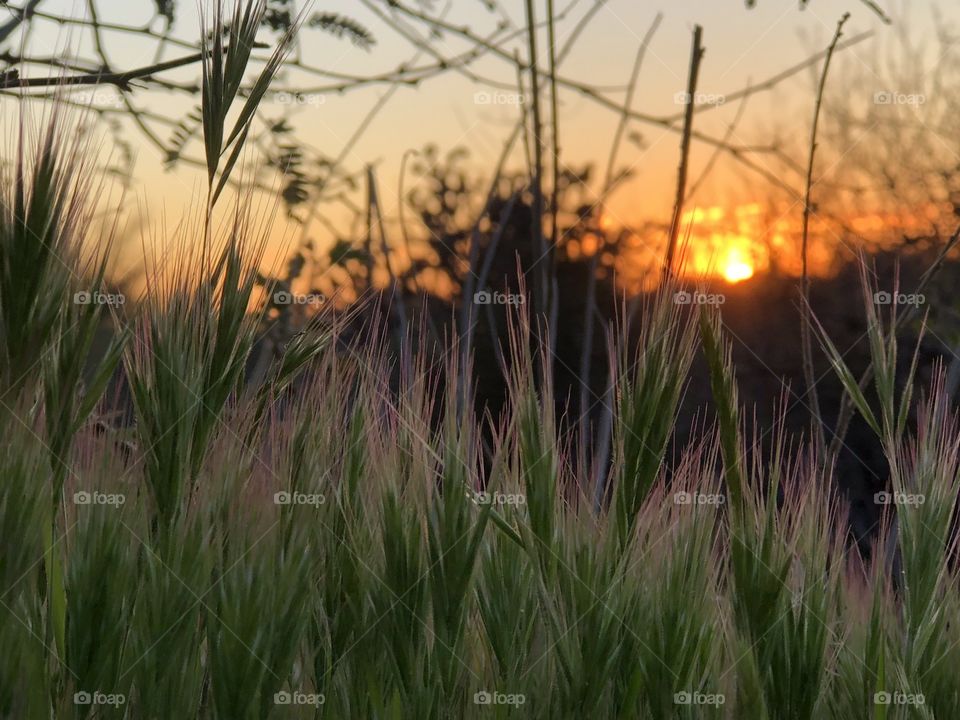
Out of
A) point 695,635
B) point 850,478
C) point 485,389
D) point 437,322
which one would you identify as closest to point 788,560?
point 695,635

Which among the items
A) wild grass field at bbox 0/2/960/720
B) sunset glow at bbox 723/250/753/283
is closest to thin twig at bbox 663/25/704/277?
wild grass field at bbox 0/2/960/720

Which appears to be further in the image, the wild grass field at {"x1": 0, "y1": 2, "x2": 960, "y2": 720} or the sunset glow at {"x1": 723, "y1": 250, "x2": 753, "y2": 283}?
the sunset glow at {"x1": 723, "y1": 250, "x2": 753, "y2": 283}

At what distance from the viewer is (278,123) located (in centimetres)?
106

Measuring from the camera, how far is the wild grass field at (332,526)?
0.68 meters

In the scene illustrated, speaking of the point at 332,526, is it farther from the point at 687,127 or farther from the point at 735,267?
the point at 735,267

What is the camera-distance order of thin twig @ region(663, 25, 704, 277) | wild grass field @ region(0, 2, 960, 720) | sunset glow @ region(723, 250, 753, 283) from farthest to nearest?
sunset glow @ region(723, 250, 753, 283) → thin twig @ region(663, 25, 704, 277) → wild grass field @ region(0, 2, 960, 720)

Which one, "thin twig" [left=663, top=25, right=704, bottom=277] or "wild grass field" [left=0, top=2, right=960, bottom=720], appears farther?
"thin twig" [left=663, top=25, right=704, bottom=277]

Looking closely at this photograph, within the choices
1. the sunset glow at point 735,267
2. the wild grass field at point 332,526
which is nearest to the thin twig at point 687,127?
the wild grass field at point 332,526

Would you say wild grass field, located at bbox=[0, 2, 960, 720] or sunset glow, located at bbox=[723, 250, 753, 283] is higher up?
sunset glow, located at bbox=[723, 250, 753, 283]

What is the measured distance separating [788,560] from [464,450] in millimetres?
289

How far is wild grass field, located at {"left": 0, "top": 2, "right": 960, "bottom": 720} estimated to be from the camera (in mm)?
681

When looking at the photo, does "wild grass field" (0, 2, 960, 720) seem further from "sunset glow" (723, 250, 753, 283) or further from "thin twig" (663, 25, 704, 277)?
"sunset glow" (723, 250, 753, 283)

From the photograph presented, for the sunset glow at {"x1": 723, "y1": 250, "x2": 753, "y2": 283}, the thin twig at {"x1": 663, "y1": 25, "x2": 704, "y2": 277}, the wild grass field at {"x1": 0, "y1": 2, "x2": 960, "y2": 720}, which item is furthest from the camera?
the sunset glow at {"x1": 723, "y1": 250, "x2": 753, "y2": 283}

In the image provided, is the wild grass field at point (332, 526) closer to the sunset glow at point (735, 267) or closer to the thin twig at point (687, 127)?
the thin twig at point (687, 127)
